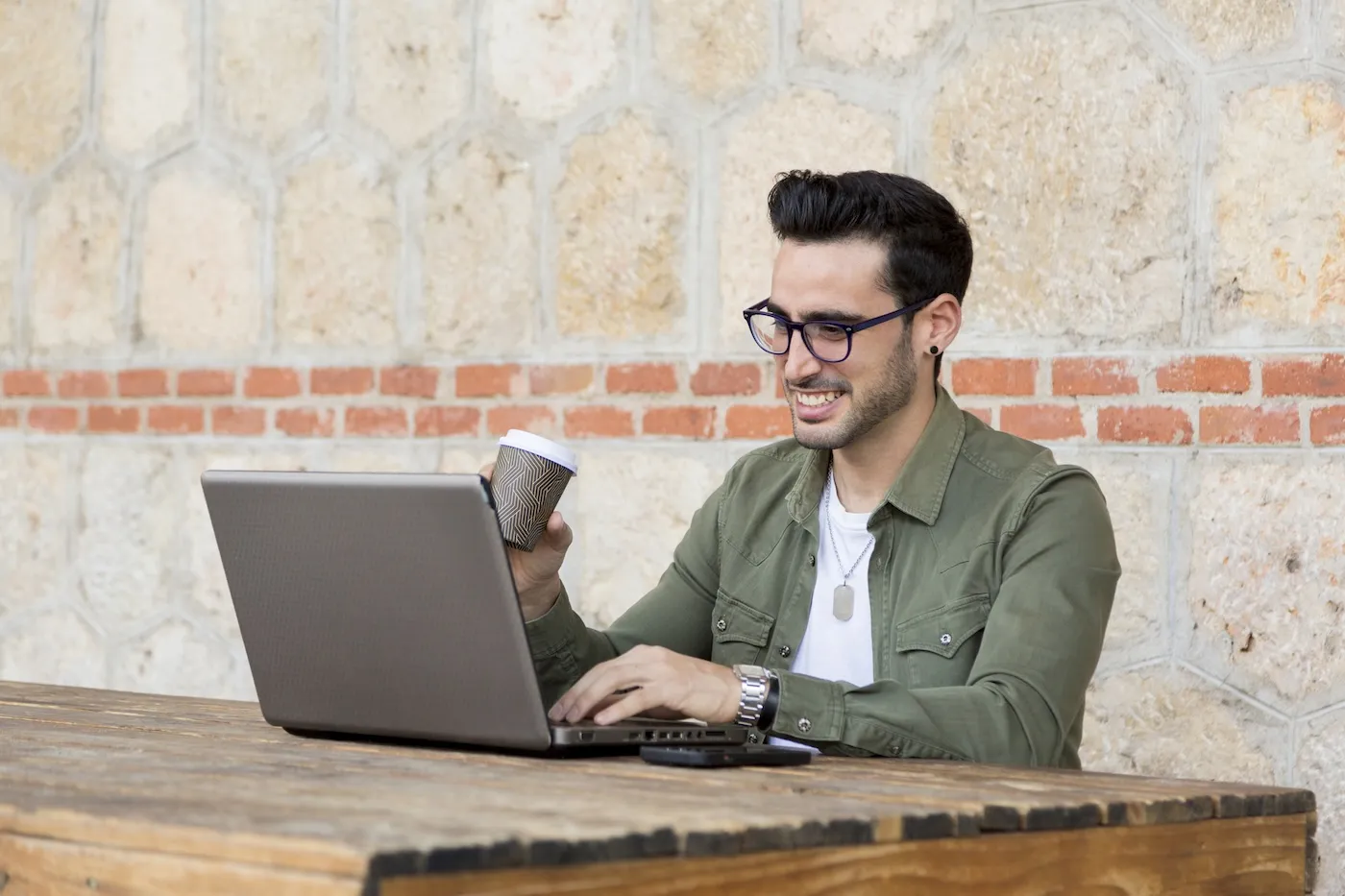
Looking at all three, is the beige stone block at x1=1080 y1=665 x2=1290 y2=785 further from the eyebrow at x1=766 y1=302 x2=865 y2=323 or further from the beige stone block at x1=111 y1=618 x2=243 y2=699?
the beige stone block at x1=111 y1=618 x2=243 y2=699

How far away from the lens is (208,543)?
4.57 metres

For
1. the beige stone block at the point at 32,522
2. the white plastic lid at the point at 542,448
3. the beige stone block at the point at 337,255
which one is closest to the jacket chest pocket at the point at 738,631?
the white plastic lid at the point at 542,448

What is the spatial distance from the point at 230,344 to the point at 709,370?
1.40m

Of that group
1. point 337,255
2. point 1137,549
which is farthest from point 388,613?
point 337,255

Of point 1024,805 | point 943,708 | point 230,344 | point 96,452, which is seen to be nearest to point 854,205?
point 943,708

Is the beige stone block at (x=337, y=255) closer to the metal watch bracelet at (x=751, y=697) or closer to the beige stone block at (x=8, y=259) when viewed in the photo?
the beige stone block at (x=8, y=259)

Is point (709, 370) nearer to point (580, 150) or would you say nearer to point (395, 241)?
point (580, 150)

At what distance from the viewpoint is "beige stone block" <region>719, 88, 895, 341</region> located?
3670mm

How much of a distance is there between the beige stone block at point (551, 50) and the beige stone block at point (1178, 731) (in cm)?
176

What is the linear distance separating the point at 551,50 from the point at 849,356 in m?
1.80

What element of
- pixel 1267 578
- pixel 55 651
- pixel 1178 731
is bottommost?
pixel 55 651

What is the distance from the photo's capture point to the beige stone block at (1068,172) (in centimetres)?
328

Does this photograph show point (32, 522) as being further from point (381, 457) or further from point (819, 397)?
point (819, 397)

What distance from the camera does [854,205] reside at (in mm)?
2617
